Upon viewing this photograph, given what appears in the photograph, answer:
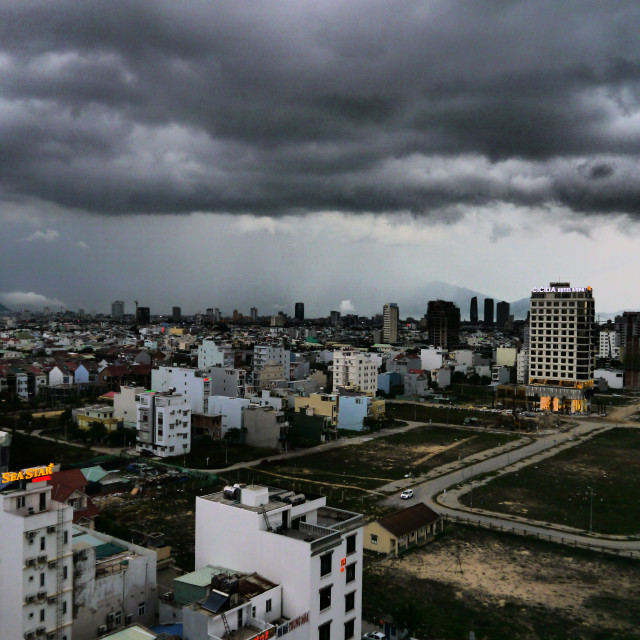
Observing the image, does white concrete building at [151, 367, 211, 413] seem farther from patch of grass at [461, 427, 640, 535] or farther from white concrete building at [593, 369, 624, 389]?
white concrete building at [593, 369, 624, 389]

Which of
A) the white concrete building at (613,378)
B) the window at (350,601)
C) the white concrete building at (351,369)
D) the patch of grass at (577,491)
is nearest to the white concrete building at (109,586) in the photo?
the window at (350,601)

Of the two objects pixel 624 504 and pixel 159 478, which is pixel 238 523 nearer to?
pixel 159 478

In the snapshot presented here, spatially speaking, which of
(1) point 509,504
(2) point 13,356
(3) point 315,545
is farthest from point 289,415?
(2) point 13,356

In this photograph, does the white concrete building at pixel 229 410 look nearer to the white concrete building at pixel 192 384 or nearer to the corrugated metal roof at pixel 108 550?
the white concrete building at pixel 192 384

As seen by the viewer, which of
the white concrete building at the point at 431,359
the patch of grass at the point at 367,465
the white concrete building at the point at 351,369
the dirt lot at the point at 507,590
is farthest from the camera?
the white concrete building at the point at 431,359

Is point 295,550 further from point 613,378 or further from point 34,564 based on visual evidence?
point 613,378

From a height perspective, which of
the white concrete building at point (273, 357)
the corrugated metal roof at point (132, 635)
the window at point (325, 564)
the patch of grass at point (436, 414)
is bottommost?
the patch of grass at point (436, 414)

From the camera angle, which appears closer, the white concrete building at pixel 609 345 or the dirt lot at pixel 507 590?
the dirt lot at pixel 507 590

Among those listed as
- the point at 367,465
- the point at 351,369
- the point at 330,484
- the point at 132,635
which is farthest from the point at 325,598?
the point at 351,369
